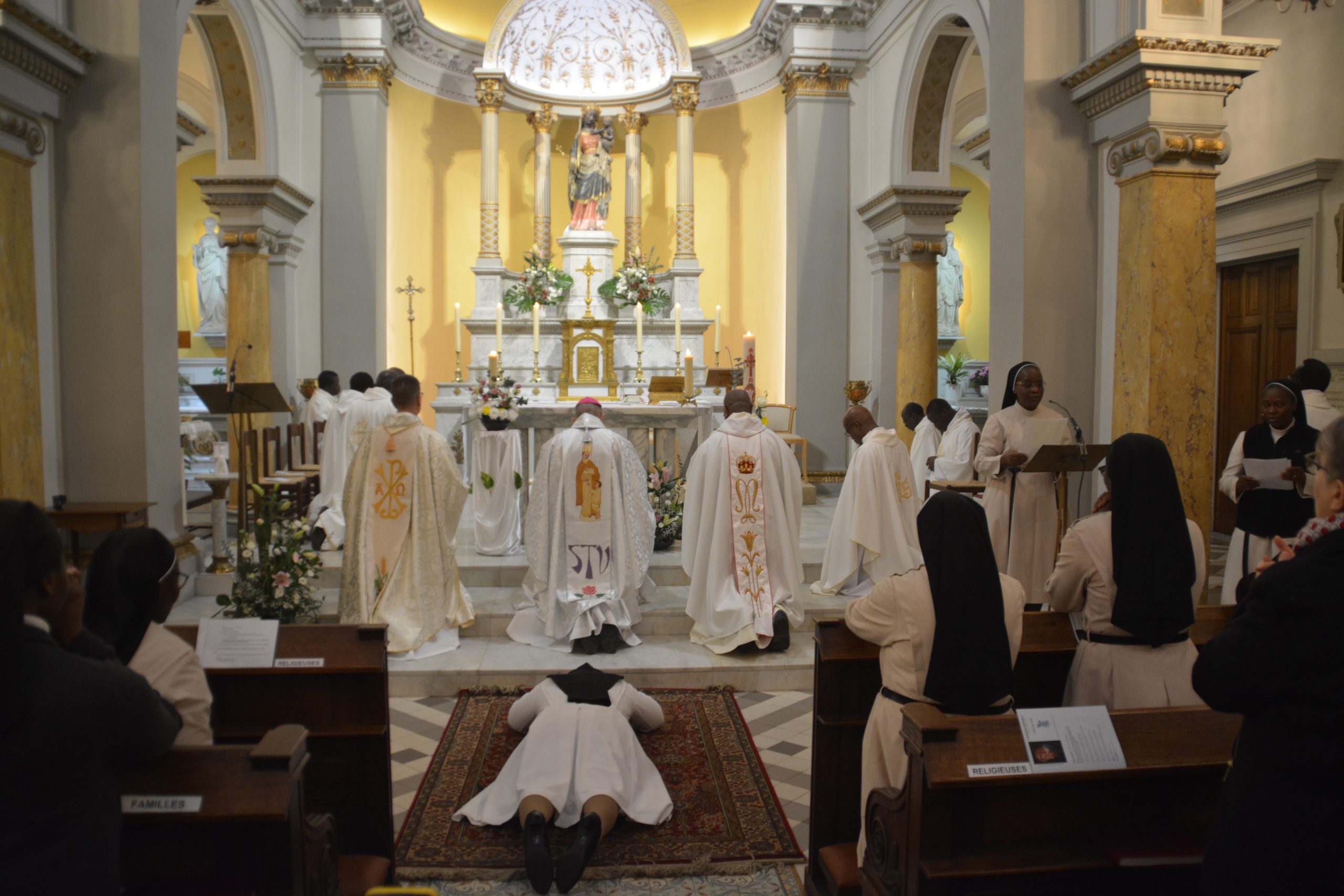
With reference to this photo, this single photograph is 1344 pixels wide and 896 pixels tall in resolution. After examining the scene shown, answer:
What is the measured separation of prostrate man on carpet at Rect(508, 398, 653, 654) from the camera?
5793 millimetres

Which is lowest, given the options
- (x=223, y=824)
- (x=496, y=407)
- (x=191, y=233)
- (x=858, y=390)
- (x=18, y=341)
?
(x=223, y=824)

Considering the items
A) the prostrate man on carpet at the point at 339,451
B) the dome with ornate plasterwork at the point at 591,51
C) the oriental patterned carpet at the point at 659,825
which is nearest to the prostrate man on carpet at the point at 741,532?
the oriental patterned carpet at the point at 659,825

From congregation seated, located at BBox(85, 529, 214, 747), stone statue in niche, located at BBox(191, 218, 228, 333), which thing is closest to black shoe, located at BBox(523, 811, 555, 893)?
congregation seated, located at BBox(85, 529, 214, 747)

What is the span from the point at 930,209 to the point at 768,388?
373 cm

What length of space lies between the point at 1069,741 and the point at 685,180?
11272 millimetres

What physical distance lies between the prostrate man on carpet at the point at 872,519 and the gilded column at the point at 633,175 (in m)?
7.02

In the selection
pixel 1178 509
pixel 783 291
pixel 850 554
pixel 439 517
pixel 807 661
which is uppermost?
pixel 783 291

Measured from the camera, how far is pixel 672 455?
9375 millimetres

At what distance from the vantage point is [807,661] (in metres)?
5.59

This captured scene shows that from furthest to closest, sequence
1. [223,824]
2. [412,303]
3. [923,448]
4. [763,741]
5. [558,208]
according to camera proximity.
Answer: [558,208], [412,303], [923,448], [763,741], [223,824]

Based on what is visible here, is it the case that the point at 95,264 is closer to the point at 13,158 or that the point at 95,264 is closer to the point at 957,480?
the point at 13,158

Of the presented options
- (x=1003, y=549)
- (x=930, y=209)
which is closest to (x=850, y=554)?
(x=1003, y=549)

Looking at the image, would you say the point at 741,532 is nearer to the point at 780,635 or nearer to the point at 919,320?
the point at 780,635

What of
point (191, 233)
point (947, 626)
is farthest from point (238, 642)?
point (191, 233)
